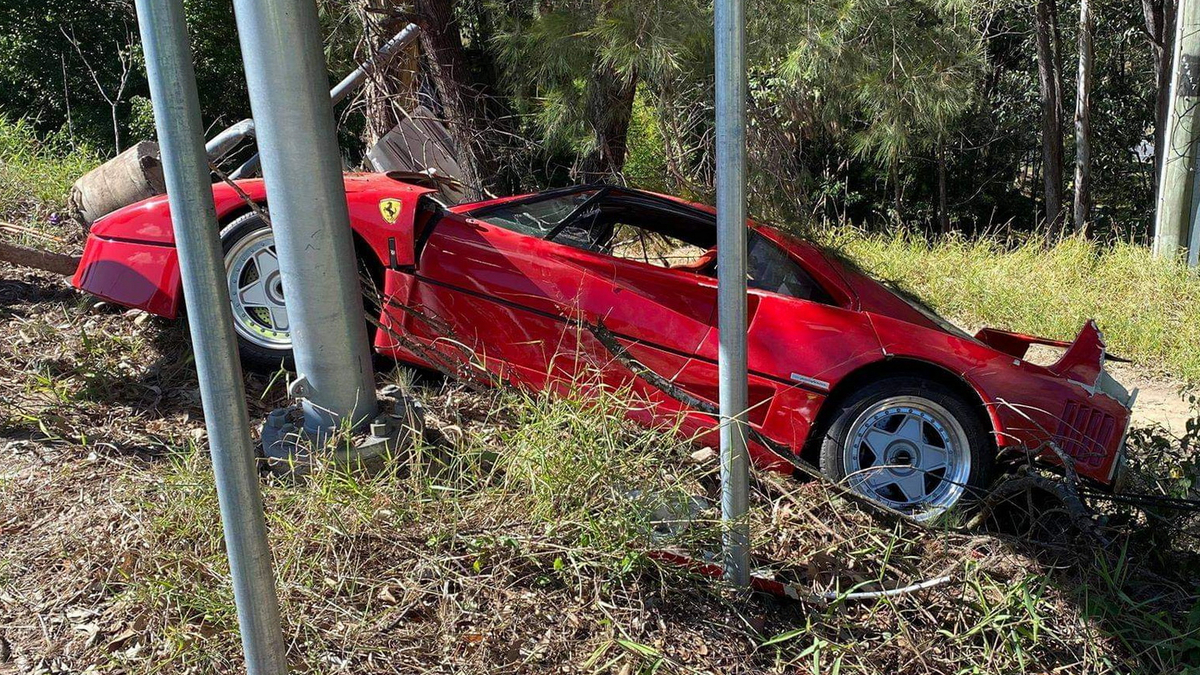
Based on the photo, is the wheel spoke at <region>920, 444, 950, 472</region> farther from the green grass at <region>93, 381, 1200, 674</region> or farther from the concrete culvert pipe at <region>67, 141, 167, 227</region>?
the concrete culvert pipe at <region>67, 141, 167, 227</region>

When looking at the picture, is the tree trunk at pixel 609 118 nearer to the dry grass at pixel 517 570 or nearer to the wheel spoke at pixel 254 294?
the wheel spoke at pixel 254 294

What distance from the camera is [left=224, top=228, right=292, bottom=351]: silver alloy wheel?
473 cm

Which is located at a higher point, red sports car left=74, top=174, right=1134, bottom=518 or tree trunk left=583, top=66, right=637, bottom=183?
tree trunk left=583, top=66, right=637, bottom=183

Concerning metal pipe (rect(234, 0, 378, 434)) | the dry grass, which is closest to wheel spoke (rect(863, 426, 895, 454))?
the dry grass

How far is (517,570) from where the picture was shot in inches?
139

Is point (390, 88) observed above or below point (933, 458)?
above

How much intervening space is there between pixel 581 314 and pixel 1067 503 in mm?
2299

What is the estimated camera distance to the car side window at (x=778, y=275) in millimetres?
4723

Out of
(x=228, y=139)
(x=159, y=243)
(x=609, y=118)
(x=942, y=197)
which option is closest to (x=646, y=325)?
(x=159, y=243)

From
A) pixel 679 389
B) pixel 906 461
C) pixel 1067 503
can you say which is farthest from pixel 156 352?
pixel 1067 503

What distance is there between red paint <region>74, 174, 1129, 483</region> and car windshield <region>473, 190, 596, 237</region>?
10 cm

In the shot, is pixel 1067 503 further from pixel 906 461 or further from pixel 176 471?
pixel 176 471

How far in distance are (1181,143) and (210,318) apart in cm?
1216

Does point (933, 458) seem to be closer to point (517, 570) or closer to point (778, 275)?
point (778, 275)
